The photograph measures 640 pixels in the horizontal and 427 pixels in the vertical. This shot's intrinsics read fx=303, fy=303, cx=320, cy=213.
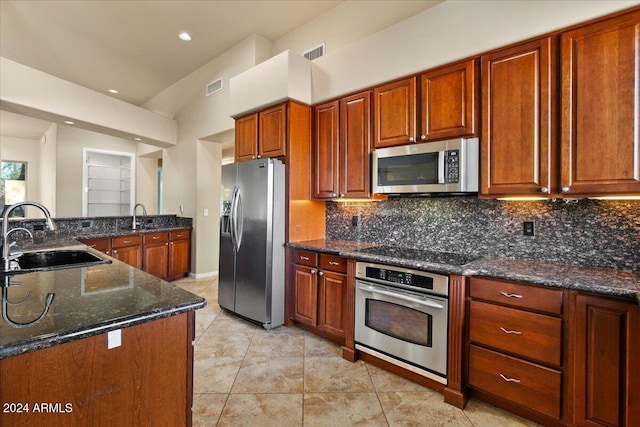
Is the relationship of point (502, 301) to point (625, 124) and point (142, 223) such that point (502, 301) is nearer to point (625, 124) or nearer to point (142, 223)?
point (625, 124)

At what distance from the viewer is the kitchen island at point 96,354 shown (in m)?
0.89

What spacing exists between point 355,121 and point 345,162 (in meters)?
0.40

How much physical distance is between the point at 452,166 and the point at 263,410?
2.10 meters

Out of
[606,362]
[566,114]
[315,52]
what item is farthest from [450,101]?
[315,52]

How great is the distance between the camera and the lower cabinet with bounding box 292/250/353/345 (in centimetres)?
270

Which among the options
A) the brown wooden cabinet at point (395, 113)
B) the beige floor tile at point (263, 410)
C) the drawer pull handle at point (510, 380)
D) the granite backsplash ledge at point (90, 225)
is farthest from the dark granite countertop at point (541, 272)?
the granite backsplash ledge at point (90, 225)

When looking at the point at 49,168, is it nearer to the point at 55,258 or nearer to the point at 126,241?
the point at 126,241

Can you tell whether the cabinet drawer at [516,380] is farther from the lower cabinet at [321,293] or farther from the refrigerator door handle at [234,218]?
the refrigerator door handle at [234,218]

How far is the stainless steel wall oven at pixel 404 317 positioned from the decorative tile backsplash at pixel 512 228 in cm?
62

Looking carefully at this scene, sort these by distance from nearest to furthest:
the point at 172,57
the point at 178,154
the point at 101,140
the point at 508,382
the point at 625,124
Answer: the point at 625,124 < the point at 508,382 < the point at 172,57 < the point at 178,154 < the point at 101,140

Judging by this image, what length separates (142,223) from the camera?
489 centimetres

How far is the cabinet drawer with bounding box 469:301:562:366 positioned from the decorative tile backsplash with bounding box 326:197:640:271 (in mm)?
604

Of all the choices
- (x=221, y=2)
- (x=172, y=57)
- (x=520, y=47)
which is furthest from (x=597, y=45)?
(x=172, y=57)

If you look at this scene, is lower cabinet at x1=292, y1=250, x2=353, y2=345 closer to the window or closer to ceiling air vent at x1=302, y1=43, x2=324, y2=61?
ceiling air vent at x1=302, y1=43, x2=324, y2=61
